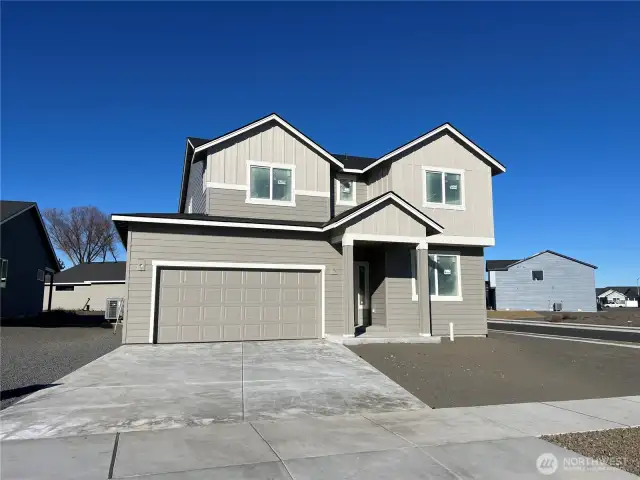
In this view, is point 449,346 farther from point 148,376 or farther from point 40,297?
point 40,297

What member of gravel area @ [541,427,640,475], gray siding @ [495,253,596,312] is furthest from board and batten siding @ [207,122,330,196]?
gray siding @ [495,253,596,312]

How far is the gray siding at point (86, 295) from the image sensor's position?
37438 mm

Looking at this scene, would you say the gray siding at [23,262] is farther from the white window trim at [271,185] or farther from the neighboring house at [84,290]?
the white window trim at [271,185]

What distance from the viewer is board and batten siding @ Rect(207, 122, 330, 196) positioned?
14562mm

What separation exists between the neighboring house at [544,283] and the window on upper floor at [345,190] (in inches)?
1328

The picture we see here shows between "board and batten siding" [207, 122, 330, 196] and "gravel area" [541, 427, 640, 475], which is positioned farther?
"board and batten siding" [207, 122, 330, 196]

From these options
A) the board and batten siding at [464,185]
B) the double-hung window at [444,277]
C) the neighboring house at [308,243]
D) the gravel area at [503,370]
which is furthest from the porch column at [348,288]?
the double-hung window at [444,277]

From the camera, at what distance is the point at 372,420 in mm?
6609

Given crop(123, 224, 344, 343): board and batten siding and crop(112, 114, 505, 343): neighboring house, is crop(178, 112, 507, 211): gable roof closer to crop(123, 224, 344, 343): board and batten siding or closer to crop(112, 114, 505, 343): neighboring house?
crop(112, 114, 505, 343): neighboring house

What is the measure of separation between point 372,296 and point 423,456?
11026 millimetres

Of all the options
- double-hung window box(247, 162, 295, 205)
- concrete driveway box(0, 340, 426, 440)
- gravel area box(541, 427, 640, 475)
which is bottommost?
gravel area box(541, 427, 640, 475)

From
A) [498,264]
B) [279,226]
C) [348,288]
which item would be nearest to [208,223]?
[279,226]

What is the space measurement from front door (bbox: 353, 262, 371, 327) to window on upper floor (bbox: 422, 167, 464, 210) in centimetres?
315

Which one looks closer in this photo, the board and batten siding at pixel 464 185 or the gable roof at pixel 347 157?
the gable roof at pixel 347 157
